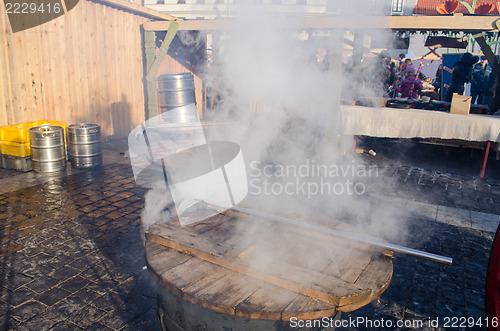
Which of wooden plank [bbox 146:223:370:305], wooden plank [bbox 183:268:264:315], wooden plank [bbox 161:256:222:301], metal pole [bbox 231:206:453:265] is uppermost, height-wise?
metal pole [bbox 231:206:453:265]

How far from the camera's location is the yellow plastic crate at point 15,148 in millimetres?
6121

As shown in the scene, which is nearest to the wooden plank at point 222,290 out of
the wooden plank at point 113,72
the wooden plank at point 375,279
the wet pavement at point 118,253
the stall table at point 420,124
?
the wooden plank at point 375,279

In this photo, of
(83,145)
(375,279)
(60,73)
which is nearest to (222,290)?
(375,279)

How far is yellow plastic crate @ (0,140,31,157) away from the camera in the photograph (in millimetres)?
6121

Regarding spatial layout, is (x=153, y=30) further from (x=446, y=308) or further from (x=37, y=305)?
(x=446, y=308)

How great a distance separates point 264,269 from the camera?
1.83m

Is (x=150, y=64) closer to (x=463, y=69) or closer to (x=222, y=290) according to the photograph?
(x=463, y=69)

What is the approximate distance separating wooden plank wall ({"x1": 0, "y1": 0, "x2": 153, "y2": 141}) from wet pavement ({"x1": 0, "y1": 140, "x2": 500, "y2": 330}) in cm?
165

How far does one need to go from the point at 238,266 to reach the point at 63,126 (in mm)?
6209

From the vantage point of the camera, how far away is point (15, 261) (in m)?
3.30

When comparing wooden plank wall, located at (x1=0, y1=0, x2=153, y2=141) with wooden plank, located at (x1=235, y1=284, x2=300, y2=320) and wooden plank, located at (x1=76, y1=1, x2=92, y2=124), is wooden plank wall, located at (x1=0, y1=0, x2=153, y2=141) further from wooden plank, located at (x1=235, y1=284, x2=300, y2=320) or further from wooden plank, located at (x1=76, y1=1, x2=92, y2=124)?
wooden plank, located at (x1=235, y1=284, x2=300, y2=320)

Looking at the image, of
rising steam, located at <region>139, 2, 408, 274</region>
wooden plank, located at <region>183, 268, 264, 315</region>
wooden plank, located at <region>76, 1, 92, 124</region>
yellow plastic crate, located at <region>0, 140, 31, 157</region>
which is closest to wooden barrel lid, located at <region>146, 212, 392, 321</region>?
wooden plank, located at <region>183, 268, 264, 315</region>

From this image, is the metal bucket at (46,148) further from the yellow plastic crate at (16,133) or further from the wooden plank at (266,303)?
the wooden plank at (266,303)

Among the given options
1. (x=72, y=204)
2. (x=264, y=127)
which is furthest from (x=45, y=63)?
(x=264, y=127)
